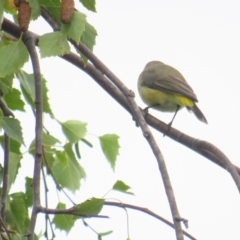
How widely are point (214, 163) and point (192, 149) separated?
0.24 meters

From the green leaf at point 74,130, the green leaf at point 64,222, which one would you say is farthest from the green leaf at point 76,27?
the green leaf at point 64,222

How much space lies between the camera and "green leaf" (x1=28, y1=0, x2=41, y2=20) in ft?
9.06

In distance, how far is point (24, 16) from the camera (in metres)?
2.70

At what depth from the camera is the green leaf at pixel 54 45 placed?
274 cm

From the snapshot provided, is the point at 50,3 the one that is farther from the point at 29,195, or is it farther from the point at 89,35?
the point at 29,195

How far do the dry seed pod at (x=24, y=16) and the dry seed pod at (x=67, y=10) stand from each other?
0.43ft

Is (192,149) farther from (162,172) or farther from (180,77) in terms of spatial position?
(180,77)

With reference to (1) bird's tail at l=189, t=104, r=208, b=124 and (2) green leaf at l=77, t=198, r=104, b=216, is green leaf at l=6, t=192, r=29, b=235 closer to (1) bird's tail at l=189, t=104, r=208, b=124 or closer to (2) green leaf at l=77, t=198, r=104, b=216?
(2) green leaf at l=77, t=198, r=104, b=216

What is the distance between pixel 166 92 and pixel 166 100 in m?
0.11

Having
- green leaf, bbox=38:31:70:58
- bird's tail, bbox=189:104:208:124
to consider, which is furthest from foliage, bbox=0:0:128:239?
bird's tail, bbox=189:104:208:124

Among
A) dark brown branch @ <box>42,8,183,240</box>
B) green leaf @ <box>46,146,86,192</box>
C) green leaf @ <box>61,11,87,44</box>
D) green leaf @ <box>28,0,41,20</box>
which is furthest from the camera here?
green leaf @ <box>46,146,86,192</box>

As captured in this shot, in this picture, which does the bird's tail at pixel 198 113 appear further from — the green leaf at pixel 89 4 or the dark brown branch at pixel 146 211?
the dark brown branch at pixel 146 211

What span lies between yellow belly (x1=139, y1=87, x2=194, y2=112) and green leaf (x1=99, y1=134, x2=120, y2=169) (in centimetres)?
377

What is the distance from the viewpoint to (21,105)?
3.71 meters
